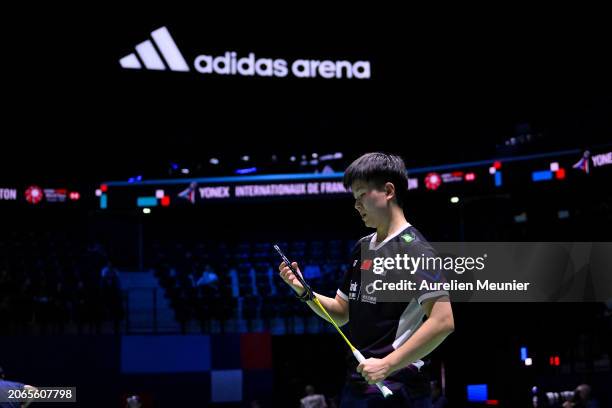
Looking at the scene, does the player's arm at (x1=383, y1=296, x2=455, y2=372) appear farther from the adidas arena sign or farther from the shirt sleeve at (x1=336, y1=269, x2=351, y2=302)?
the adidas arena sign

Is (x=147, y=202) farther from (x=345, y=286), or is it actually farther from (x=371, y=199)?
(x=371, y=199)

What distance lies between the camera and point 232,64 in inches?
796

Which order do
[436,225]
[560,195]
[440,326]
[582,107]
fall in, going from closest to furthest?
[440,326], [582,107], [560,195], [436,225]

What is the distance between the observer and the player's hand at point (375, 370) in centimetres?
287

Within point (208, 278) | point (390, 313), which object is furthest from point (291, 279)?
point (208, 278)

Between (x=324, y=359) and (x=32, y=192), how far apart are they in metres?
9.45

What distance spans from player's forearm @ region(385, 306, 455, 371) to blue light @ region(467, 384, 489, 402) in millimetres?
9953

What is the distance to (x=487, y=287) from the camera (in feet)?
35.1

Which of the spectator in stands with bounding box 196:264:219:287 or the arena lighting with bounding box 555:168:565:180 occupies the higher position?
the arena lighting with bounding box 555:168:565:180

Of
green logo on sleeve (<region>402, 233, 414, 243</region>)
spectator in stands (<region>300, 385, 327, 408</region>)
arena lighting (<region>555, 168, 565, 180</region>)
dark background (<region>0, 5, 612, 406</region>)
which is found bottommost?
spectator in stands (<region>300, 385, 327, 408</region>)

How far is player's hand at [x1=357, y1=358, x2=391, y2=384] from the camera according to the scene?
113 inches

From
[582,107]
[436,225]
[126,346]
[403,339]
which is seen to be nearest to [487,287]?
[126,346]

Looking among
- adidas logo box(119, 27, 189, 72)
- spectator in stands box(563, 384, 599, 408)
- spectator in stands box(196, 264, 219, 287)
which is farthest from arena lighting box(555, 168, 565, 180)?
adidas logo box(119, 27, 189, 72)

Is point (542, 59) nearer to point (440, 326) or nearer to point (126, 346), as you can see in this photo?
point (126, 346)
